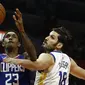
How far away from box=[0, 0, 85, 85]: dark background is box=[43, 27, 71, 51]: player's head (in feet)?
16.6

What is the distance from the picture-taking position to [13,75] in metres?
3.65

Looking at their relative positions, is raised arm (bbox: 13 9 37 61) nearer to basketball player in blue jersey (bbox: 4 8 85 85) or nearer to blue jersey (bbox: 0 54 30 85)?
basketball player in blue jersey (bbox: 4 8 85 85)

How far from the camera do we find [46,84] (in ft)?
9.86

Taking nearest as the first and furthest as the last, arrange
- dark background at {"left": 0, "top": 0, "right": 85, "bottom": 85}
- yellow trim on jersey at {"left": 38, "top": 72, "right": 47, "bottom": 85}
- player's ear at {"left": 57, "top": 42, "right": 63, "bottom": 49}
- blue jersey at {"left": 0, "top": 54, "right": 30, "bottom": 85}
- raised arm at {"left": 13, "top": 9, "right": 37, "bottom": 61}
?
raised arm at {"left": 13, "top": 9, "right": 37, "bottom": 61}
yellow trim on jersey at {"left": 38, "top": 72, "right": 47, "bottom": 85}
player's ear at {"left": 57, "top": 42, "right": 63, "bottom": 49}
blue jersey at {"left": 0, "top": 54, "right": 30, "bottom": 85}
dark background at {"left": 0, "top": 0, "right": 85, "bottom": 85}

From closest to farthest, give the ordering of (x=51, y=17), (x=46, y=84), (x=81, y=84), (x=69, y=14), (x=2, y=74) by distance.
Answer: (x=46, y=84)
(x=2, y=74)
(x=81, y=84)
(x=51, y=17)
(x=69, y=14)

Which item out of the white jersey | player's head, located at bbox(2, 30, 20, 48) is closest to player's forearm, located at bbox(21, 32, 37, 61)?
the white jersey

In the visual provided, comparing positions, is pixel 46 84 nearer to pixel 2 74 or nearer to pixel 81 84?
pixel 2 74

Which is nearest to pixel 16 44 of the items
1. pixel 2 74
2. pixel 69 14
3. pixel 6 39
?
pixel 6 39

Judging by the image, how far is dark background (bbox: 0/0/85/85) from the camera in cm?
871

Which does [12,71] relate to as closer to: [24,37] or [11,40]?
[11,40]

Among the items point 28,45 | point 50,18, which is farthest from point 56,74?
point 50,18

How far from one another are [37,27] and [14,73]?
5.48 m

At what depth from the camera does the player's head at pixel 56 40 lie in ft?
9.97

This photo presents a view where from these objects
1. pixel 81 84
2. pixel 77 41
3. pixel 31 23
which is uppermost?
pixel 31 23
